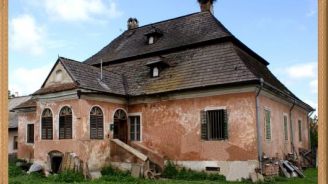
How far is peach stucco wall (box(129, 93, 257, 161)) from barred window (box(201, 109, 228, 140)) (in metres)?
0.19

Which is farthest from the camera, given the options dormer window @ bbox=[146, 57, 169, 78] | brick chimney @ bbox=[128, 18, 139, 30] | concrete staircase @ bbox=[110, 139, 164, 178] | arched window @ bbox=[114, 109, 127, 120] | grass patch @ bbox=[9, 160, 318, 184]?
brick chimney @ bbox=[128, 18, 139, 30]

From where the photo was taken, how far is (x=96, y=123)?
15.2 metres

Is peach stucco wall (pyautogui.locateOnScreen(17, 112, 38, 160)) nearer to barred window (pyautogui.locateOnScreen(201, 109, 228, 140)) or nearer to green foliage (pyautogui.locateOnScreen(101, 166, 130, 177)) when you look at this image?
green foliage (pyautogui.locateOnScreen(101, 166, 130, 177))

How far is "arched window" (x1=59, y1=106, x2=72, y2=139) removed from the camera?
14.9 meters

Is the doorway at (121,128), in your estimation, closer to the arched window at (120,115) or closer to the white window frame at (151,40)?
the arched window at (120,115)

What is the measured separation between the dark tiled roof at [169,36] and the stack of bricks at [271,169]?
620 centimetres

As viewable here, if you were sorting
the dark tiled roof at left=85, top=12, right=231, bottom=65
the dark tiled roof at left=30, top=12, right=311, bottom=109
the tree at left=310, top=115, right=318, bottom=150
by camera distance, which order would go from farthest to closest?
the tree at left=310, top=115, right=318, bottom=150 < the dark tiled roof at left=85, top=12, right=231, bottom=65 < the dark tiled roof at left=30, top=12, right=311, bottom=109

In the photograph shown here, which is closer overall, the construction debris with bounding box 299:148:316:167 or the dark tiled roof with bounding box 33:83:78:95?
the dark tiled roof with bounding box 33:83:78:95

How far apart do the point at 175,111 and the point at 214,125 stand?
198cm

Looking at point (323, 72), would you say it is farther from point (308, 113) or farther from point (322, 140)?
point (308, 113)

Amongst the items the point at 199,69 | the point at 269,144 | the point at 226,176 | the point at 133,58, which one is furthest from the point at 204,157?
the point at 133,58

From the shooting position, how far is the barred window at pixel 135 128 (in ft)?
55.1

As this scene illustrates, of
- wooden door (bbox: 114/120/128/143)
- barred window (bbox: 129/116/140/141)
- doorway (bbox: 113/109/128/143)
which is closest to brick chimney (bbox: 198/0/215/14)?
barred window (bbox: 129/116/140/141)

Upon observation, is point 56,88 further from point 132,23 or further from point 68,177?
point 132,23
